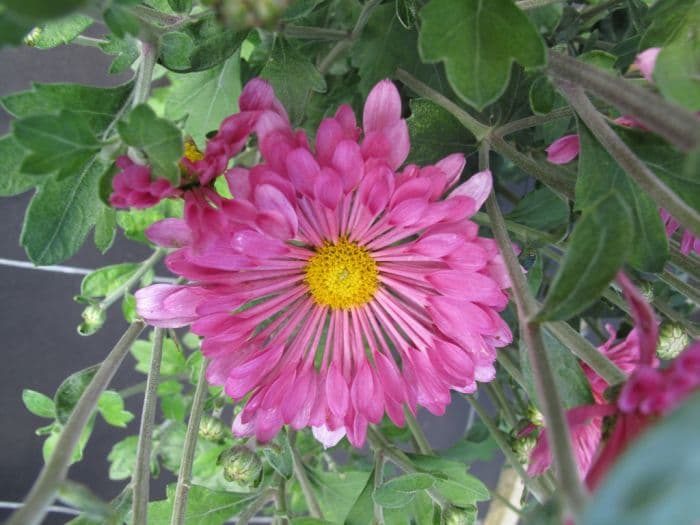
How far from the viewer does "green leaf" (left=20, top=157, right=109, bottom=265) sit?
0.91ft

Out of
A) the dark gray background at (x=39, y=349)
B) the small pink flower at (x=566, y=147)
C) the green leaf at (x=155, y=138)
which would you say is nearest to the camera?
the green leaf at (x=155, y=138)

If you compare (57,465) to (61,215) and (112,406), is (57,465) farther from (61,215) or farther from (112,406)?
(112,406)

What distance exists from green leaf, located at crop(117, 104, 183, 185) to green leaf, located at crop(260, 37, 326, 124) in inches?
4.4

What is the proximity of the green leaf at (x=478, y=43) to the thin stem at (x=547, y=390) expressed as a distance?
0.07 meters

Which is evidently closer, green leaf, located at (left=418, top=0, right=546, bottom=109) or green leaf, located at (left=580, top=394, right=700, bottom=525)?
green leaf, located at (left=580, top=394, right=700, bottom=525)

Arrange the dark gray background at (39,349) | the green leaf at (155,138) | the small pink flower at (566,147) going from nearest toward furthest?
the green leaf at (155,138)
the small pink flower at (566,147)
the dark gray background at (39,349)

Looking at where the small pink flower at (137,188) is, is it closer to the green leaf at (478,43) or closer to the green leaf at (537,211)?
the green leaf at (478,43)

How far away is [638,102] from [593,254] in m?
0.05

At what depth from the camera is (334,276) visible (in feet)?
1.23

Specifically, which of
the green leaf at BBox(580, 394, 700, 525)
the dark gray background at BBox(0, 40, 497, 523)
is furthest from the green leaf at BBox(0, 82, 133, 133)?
the dark gray background at BBox(0, 40, 497, 523)

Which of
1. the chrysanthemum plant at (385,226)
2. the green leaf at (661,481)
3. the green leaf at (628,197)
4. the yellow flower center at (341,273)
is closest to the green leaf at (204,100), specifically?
the chrysanthemum plant at (385,226)

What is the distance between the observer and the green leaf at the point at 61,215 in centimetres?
28

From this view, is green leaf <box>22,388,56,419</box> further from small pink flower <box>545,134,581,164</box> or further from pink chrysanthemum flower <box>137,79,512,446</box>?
small pink flower <box>545,134,581,164</box>

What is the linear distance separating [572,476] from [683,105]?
0.40 feet
